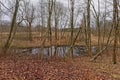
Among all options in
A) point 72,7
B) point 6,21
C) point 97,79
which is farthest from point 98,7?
point 6,21

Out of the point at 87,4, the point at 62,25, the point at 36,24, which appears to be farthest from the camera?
the point at 36,24

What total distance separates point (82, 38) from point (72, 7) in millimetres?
20783

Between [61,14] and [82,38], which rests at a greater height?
[61,14]

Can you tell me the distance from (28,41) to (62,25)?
897 cm

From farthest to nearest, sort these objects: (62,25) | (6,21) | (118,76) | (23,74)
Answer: (6,21) → (62,25) → (118,76) → (23,74)

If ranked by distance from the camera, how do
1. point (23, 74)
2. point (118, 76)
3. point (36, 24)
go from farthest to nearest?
1. point (36, 24)
2. point (118, 76)
3. point (23, 74)

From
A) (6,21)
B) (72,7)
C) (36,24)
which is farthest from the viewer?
(36,24)

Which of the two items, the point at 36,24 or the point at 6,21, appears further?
the point at 36,24

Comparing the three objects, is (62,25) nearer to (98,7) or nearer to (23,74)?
(98,7)

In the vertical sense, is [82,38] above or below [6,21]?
below

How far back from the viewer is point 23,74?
12500mm

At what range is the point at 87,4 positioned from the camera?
29.7 meters

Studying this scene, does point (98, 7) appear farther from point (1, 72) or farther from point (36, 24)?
point (36, 24)

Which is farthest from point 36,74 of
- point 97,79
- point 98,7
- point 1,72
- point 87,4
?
point 98,7
